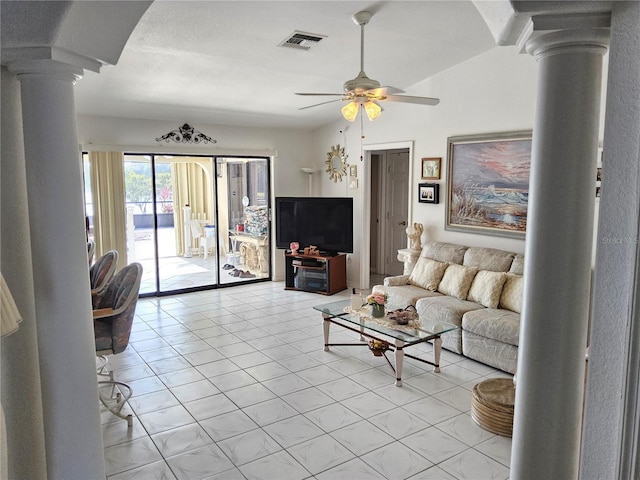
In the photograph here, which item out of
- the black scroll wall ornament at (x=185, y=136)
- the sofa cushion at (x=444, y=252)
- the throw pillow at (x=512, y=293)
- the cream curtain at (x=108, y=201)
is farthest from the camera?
the black scroll wall ornament at (x=185, y=136)

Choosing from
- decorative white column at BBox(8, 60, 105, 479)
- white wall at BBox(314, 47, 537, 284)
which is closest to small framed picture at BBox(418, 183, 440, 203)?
white wall at BBox(314, 47, 537, 284)

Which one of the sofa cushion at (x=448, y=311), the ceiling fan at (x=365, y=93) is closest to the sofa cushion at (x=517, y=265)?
the sofa cushion at (x=448, y=311)

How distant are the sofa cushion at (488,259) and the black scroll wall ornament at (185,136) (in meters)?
4.10

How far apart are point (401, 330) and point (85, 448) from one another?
2.64m

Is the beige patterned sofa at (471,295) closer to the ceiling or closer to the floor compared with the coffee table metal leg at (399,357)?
closer to the ceiling

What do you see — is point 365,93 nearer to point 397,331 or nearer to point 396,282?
point 397,331

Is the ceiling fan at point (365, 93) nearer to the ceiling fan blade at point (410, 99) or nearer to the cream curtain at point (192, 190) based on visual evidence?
the ceiling fan blade at point (410, 99)

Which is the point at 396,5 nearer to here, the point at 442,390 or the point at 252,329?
the point at 442,390

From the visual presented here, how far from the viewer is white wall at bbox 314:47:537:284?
16.1 ft

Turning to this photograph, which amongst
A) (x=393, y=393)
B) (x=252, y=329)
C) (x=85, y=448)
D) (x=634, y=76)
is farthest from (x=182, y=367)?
(x=634, y=76)

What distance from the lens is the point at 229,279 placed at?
7.77 metres

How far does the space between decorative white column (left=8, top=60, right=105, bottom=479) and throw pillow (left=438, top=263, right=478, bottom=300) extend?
12.3ft

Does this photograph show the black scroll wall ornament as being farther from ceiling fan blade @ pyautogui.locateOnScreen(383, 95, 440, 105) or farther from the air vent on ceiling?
ceiling fan blade @ pyautogui.locateOnScreen(383, 95, 440, 105)

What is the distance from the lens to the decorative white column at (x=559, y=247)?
5.40 ft
